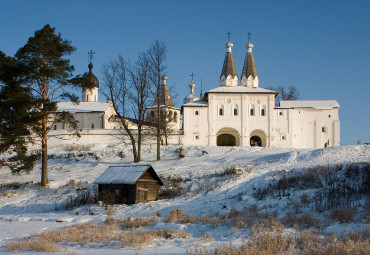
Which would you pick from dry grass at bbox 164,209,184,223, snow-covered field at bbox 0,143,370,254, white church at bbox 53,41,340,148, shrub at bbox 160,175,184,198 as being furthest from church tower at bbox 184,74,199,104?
dry grass at bbox 164,209,184,223

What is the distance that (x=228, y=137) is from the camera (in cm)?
4769

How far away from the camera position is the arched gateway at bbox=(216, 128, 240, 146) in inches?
1794

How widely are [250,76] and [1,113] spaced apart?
102 feet

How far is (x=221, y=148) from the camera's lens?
33.3 meters

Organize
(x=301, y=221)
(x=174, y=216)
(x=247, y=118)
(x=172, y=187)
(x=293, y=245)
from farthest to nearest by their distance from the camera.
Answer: (x=247, y=118) → (x=172, y=187) → (x=174, y=216) → (x=301, y=221) → (x=293, y=245)

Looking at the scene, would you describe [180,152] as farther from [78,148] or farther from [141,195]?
[141,195]

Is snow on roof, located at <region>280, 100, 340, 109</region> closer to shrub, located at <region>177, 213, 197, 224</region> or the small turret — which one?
the small turret

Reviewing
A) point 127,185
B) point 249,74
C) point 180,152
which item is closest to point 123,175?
point 127,185

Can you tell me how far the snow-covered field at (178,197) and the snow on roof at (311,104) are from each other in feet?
53.6

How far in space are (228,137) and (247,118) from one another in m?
3.79

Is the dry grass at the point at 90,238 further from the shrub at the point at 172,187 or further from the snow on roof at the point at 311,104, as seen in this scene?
the snow on roof at the point at 311,104

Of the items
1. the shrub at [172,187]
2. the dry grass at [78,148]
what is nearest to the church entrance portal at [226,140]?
the dry grass at [78,148]

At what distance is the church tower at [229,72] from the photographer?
47750 mm

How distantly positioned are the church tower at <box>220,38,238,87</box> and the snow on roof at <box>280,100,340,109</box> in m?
5.85
